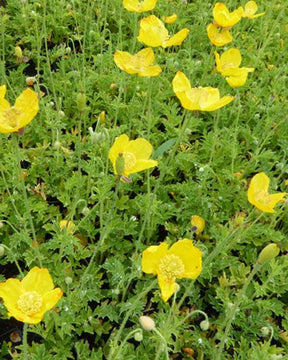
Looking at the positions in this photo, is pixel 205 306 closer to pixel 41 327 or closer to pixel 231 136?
pixel 41 327

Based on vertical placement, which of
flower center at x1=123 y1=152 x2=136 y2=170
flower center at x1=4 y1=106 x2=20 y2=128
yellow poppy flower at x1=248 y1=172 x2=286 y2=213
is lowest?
flower center at x1=123 y1=152 x2=136 y2=170

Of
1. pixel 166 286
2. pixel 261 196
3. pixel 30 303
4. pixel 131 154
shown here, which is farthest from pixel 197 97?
pixel 30 303

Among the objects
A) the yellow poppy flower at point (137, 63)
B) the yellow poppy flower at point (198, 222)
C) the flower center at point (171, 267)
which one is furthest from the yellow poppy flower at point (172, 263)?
the yellow poppy flower at point (137, 63)

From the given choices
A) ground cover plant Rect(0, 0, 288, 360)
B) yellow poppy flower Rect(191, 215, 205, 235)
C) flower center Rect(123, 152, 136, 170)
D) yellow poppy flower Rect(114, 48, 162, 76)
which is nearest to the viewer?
ground cover plant Rect(0, 0, 288, 360)

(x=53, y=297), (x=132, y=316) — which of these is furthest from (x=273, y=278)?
(x=53, y=297)

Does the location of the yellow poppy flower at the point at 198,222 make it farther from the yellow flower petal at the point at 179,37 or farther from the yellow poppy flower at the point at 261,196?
the yellow flower petal at the point at 179,37

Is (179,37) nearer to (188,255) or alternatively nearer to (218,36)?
(218,36)

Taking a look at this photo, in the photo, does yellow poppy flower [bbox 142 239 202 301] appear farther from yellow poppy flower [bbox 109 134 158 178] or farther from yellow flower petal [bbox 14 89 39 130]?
yellow flower petal [bbox 14 89 39 130]

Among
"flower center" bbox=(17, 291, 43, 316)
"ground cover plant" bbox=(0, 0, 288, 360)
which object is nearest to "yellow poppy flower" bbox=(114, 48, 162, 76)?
"ground cover plant" bbox=(0, 0, 288, 360)

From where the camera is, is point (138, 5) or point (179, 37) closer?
point (179, 37)
